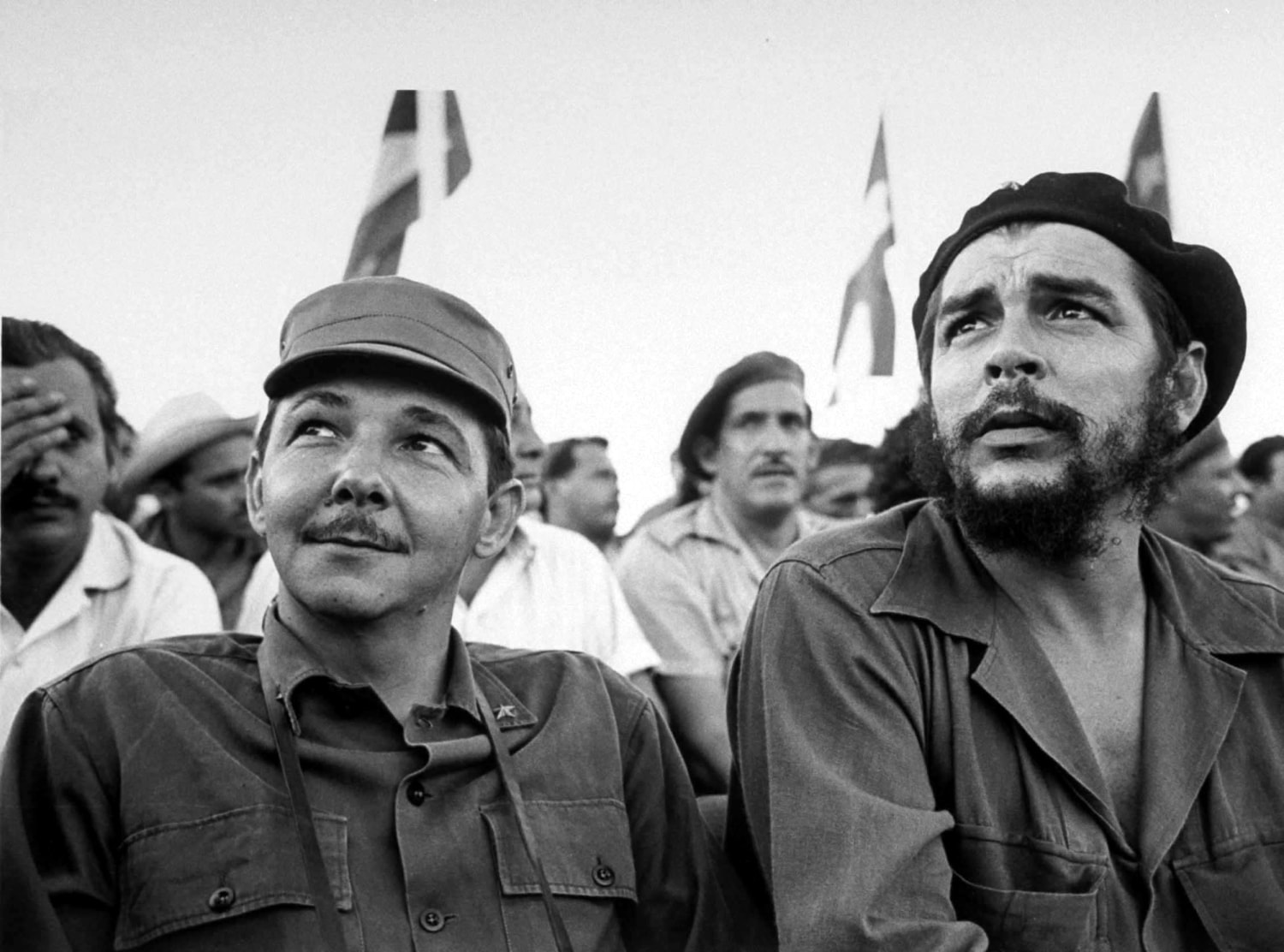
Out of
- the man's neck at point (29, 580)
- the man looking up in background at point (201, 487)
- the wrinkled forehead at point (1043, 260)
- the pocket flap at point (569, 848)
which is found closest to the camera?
the pocket flap at point (569, 848)

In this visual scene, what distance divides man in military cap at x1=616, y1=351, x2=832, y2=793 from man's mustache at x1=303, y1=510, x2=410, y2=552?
178 cm

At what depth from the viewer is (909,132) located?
3.75 meters

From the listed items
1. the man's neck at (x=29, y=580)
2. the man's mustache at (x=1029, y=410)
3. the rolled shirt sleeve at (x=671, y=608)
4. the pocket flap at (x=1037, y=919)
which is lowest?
the pocket flap at (x=1037, y=919)

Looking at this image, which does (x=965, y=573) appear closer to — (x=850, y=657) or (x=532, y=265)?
(x=850, y=657)

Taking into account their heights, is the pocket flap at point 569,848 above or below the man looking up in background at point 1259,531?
below

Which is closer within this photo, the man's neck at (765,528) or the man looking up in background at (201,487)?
the man looking up in background at (201,487)

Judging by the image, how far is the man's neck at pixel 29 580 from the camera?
3.36m

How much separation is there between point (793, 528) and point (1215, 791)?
2012 millimetres

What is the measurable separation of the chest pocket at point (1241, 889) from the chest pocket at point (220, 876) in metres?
1.25

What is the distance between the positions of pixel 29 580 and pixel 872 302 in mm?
2334

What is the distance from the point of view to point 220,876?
6.36ft

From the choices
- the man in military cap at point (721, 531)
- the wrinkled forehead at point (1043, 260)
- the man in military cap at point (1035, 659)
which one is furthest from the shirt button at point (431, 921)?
the man in military cap at point (721, 531)

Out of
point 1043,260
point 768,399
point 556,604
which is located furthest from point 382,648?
point 768,399

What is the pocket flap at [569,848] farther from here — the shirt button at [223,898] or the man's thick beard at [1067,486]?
the man's thick beard at [1067,486]
